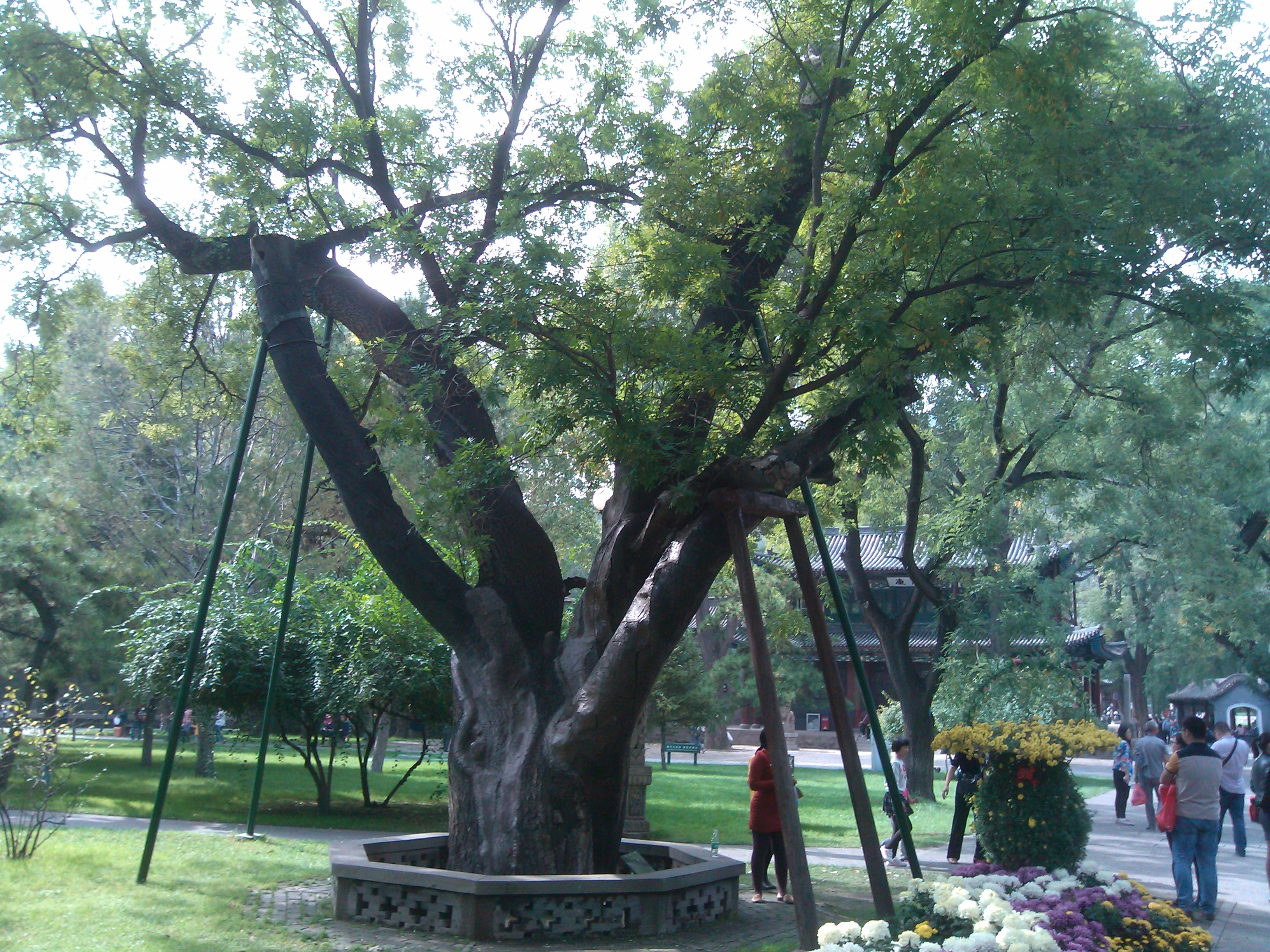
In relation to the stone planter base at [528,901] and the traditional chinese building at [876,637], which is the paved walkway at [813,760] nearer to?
the traditional chinese building at [876,637]

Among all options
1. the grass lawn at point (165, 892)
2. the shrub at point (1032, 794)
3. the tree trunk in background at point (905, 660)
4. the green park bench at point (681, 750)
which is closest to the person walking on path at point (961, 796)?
the grass lawn at point (165, 892)

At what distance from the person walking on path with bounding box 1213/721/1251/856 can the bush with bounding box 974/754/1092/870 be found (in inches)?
213

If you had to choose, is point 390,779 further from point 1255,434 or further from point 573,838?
point 1255,434

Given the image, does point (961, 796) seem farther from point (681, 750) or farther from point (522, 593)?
point (681, 750)

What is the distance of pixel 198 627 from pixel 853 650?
606 cm

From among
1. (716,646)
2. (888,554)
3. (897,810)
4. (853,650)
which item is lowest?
(897,810)

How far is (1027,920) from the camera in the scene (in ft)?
16.9

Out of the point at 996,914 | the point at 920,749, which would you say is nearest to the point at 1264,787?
the point at 996,914

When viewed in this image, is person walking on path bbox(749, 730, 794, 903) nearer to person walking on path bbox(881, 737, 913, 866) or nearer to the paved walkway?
person walking on path bbox(881, 737, 913, 866)

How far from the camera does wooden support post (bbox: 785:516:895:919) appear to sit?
25.1ft

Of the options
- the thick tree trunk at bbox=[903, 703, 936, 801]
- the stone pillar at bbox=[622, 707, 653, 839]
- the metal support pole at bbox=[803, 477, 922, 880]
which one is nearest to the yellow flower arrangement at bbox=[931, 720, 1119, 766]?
the metal support pole at bbox=[803, 477, 922, 880]

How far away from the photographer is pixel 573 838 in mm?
8305

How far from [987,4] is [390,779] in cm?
2130

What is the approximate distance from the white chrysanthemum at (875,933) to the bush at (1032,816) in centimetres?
402
